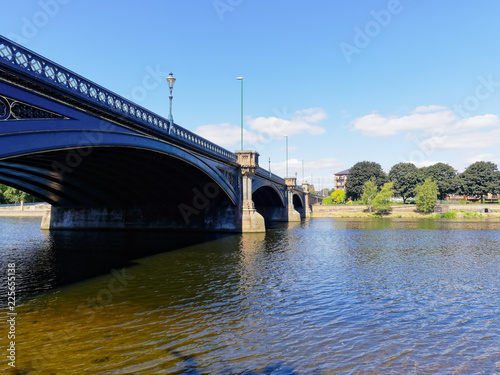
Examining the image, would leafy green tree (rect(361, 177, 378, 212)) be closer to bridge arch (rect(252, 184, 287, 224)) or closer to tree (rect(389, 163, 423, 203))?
tree (rect(389, 163, 423, 203))

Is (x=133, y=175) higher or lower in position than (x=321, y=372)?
higher

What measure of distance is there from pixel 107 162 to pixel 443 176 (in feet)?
393

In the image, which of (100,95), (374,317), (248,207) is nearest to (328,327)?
(374,317)

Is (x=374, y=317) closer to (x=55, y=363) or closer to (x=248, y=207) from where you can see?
(x=55, y=363)

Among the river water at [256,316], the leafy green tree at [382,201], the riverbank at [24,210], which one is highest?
the leafy green tree at [382,201]

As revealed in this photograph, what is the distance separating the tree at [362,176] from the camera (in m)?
118

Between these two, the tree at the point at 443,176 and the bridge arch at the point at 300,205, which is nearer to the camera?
the bridge arch at the point at 300,205

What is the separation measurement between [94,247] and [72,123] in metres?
16.2

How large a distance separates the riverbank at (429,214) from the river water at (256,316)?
2829 inches

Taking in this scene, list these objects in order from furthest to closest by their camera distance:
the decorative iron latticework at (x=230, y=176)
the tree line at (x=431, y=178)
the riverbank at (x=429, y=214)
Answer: the tree line at (x=431, y=178), the riverbank at (x=429, y=214), the decorative iron latticework at (x=230, y=176)

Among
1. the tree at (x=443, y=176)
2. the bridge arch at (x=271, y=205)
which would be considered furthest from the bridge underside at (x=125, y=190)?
the tree at (x=443, y=176)

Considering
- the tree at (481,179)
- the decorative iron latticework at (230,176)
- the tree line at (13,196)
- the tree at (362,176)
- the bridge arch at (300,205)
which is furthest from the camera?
the tree at (362,176)

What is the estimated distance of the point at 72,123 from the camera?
15.2m

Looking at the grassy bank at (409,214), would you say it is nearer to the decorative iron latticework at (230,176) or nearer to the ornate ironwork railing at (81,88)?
the decorative iron latticework at (230,176)
